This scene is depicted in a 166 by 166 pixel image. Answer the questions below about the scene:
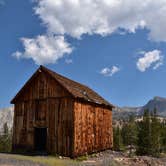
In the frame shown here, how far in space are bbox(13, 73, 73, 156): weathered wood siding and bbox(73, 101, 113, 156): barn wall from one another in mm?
771

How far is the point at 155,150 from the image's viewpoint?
5162 cm

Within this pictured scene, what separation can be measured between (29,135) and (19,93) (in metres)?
4.69

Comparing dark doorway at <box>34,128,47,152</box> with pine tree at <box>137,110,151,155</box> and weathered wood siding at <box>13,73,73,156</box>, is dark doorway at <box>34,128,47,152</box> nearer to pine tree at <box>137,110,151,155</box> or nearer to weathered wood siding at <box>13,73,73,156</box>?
weathered wood siding at <box>13,73,73,156</box>

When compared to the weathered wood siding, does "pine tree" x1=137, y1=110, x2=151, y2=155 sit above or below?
below

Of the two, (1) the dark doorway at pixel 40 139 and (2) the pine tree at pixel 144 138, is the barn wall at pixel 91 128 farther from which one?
(2) the pine tree at pixel 144 138

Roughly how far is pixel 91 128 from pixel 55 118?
4544 millimetres

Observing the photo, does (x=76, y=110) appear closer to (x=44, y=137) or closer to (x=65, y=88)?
(x=65, y=88)

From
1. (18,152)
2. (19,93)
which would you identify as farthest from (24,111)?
(18,152)

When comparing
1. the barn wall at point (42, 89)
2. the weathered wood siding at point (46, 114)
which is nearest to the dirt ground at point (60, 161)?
the weathered wood siding at point (46, 114)

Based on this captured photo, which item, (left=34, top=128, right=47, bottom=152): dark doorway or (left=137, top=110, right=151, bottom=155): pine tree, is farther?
(left=137, top=110, right=151, bottom=155): pine tree

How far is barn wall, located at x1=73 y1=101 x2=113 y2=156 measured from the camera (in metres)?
28.1

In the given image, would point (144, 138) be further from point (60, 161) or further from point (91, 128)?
point (60, 161)

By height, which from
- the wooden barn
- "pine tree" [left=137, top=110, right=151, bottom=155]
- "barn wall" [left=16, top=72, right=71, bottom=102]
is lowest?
"pine tree" [left=137, top=110, right=151, bottom=155]

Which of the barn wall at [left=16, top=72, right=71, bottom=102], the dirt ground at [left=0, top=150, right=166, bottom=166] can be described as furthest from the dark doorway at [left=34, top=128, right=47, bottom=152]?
the dirt ground at [left=0, top=150, right=166, bottom=166]
